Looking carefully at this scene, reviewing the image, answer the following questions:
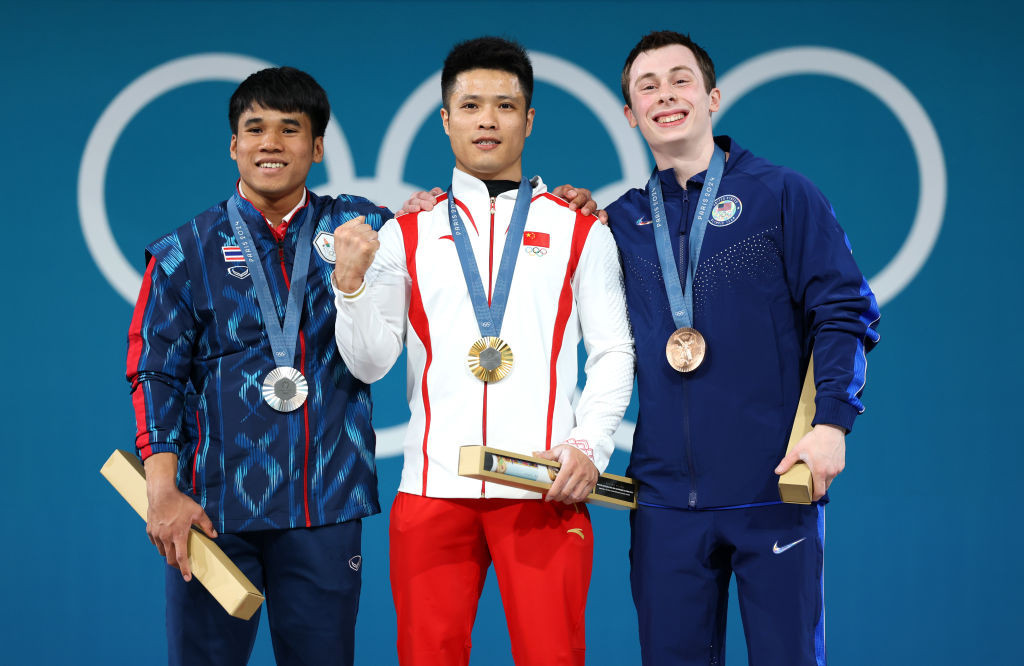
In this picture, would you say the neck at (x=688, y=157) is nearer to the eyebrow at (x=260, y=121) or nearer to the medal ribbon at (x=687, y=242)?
the medal ribbon at (x=687, y=242)

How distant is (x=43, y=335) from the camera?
3939 millimetres

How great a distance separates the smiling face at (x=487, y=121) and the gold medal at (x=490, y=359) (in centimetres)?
44

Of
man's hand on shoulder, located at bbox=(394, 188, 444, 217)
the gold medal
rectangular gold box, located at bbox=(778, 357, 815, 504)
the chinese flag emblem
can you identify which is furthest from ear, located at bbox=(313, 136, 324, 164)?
rectangular gold box, located at bbox=(778, 357, 815, 504)

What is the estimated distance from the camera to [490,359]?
6.79 feet

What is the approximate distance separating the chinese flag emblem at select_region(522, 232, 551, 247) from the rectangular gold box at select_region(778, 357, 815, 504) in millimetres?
669

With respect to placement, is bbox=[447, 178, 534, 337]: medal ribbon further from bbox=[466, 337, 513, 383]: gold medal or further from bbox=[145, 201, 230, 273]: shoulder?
bbox=[145, 201, 230, 273]: shoulder

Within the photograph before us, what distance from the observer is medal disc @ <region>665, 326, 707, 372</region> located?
211 centimetres

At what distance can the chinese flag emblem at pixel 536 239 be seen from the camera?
219cm

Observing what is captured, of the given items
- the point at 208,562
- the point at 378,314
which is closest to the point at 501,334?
the point at 378,314

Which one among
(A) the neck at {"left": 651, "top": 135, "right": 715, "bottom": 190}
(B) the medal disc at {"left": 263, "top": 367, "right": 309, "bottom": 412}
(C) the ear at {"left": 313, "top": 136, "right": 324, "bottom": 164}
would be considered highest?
(C) the ear at {"left": 313, "top": 136, "right": 324, "bottom": 164}

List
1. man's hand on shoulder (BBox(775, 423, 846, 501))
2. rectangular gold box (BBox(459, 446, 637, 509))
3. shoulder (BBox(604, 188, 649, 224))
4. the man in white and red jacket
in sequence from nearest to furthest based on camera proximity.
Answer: rectangular gold box (BBox(459, 446, 637, 509)) < man's hand on shoulder (BBox(775, 423, 846, 501)) < the man in white and red jacket < shoulder (BBox(604, 188, 649, 224))

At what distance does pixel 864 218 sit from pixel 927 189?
290 mm

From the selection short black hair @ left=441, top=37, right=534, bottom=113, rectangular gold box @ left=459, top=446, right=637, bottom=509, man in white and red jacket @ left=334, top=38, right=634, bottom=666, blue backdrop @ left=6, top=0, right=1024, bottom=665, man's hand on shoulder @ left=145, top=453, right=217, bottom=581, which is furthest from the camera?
blue backdrop @ left=6, top=0, right=1024, bottom=665

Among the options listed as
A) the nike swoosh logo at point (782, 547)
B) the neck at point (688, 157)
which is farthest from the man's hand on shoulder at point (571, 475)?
the neck at point (688, 157)
